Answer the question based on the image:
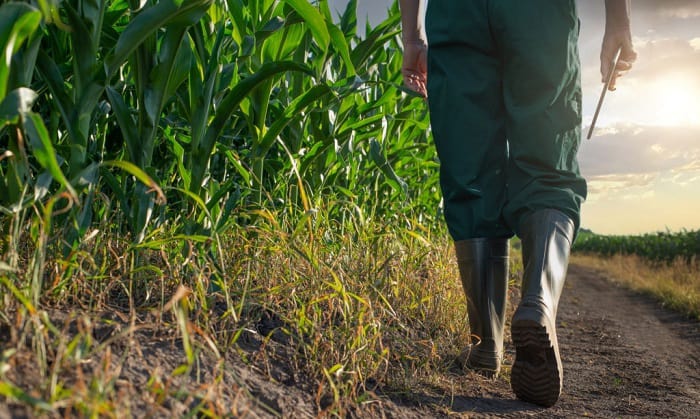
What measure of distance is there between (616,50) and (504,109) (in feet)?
1.25

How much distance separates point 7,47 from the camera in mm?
965

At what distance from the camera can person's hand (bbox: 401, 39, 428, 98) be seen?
202 centimetres

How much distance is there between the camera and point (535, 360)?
1.49m

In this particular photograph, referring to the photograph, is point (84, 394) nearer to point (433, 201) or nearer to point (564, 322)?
point (564, 322)

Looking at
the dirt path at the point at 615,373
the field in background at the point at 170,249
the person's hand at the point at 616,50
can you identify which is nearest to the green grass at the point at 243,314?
the field in background at the point at 170,249

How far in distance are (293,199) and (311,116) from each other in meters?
0.38

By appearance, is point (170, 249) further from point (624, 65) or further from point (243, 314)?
point (624, 65)

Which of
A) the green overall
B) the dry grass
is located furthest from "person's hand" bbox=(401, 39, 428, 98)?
the dry grass

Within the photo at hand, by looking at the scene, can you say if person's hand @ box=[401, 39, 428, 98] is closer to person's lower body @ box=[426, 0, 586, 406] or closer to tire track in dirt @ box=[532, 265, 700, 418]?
person's lower body @ box=[426, 0, 586, 406]

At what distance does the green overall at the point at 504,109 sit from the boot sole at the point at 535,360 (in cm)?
38

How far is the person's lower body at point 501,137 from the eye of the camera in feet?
5.60

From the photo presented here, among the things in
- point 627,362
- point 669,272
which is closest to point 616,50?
point 627,362

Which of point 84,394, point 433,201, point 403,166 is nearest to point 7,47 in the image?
point 84,394

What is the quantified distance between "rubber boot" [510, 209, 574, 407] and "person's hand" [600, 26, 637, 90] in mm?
532
